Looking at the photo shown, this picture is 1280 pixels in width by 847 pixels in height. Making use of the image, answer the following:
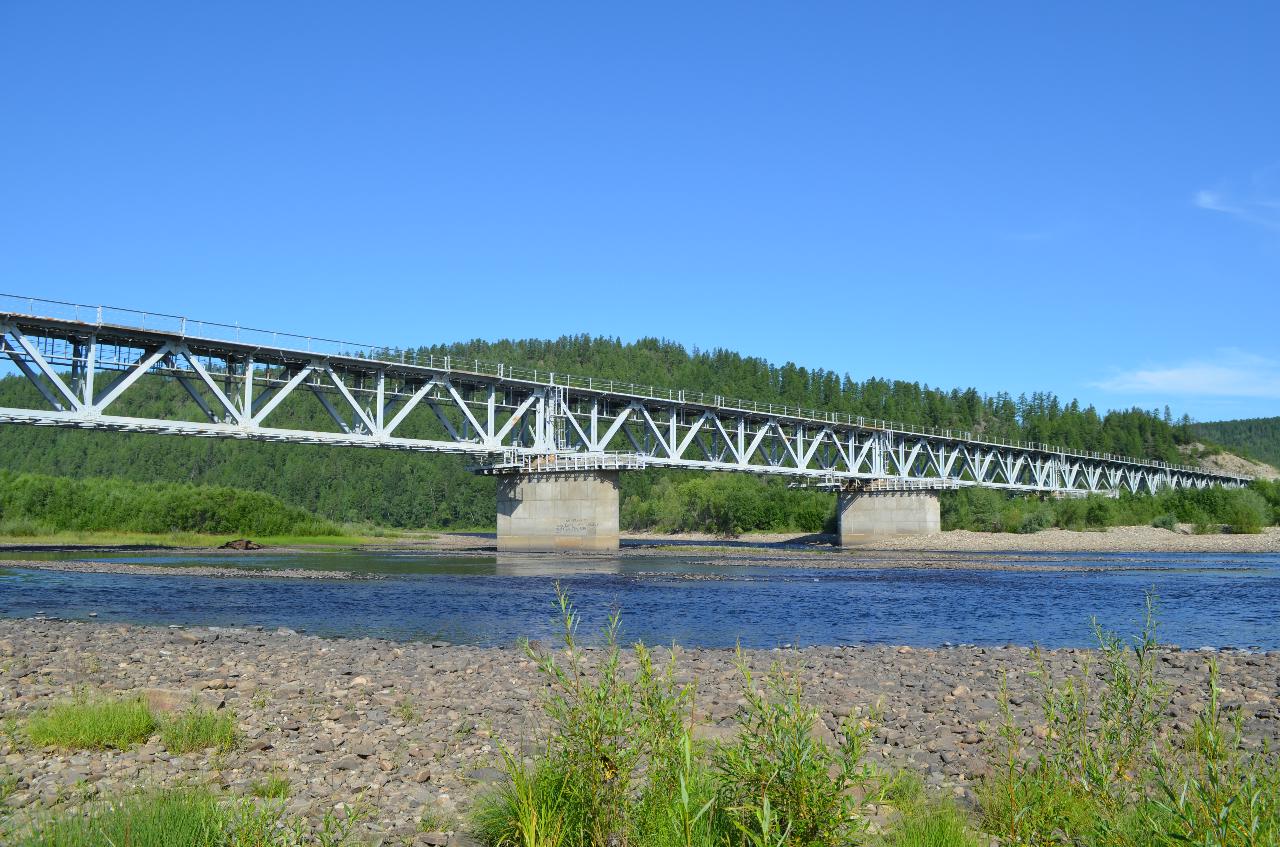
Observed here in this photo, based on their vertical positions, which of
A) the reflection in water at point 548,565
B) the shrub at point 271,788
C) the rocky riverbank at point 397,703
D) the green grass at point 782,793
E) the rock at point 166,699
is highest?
the green grass at point 782,793

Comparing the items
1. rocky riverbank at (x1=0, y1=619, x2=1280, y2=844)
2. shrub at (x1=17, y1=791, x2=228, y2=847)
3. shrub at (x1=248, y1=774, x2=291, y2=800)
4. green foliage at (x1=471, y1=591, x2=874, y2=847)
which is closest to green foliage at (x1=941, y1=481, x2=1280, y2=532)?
rocky riverbank at (x1=0, y1=619, x2=1280, y2=844)

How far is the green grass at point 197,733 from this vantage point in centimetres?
988

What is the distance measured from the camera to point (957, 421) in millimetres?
195625

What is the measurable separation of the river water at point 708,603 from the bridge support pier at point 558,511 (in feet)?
76.2

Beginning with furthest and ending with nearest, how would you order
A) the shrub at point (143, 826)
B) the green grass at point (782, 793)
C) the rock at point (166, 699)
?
the rock at point (166, 699)
the shrub at point (143, 826)
the green grass at point (782, 793)

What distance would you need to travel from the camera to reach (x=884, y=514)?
9969 centimetres

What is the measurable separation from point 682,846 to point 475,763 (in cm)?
472

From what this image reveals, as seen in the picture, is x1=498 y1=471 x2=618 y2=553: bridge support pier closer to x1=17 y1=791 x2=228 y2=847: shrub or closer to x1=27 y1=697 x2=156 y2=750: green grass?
x1=27 y1=697 x2=156 y2=750: green grass

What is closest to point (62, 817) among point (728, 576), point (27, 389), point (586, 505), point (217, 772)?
point (217, 772)

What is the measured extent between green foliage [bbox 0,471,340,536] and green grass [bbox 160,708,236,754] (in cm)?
8418

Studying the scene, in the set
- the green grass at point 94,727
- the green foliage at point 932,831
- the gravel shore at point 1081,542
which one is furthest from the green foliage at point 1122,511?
the green grass at point 94,727

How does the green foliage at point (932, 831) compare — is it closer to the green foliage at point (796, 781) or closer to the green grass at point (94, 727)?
the green foliage at point (796, 781)

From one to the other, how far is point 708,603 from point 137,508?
249 feet

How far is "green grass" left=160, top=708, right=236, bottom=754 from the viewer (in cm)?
988
